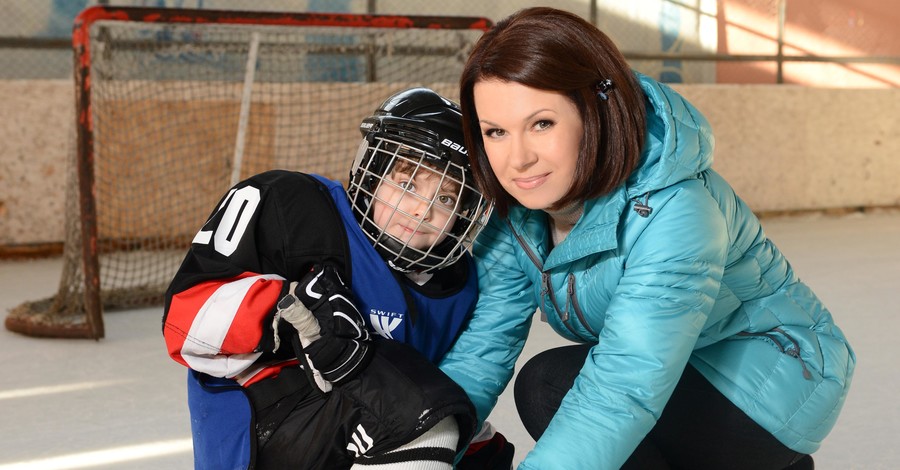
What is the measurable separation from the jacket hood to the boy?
11.9 inches

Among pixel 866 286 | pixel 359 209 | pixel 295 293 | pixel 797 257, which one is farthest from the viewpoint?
pixel 797 257

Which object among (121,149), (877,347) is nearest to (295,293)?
(877,347)

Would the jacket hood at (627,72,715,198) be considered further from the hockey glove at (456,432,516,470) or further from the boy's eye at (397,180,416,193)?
the hockey glove at (456,432,516,470)

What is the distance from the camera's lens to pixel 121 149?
15.0ft

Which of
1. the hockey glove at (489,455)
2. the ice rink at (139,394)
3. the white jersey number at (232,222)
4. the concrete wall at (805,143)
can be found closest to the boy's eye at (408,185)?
the white jersey number at (232,222)

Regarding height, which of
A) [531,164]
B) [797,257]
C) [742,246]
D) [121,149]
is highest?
[531,164]

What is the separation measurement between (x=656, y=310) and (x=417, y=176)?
1.51ft

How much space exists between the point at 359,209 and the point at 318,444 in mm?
359

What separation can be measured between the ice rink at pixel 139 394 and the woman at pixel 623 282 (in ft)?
2.02

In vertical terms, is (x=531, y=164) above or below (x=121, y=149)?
above

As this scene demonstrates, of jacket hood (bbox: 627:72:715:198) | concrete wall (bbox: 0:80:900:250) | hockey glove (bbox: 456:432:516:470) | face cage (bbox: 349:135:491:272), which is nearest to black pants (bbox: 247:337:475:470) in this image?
face cage (bbox: 349:135:491:272)

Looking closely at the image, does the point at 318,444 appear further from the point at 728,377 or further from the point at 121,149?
the point at 121,149

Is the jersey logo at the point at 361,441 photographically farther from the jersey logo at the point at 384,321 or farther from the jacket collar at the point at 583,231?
the jacket collar at the point at 583,231

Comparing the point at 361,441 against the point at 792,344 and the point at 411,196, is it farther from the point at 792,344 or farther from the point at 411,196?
the point at 792,344
